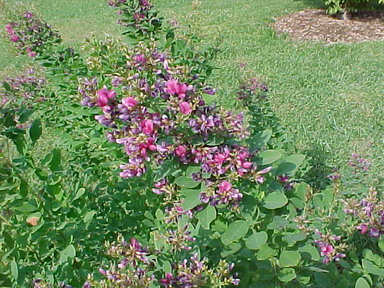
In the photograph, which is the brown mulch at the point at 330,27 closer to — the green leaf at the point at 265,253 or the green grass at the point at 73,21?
the green grass at the point at 73,21

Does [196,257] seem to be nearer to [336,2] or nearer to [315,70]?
[315,70]

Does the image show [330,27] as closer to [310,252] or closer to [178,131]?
[310,252]

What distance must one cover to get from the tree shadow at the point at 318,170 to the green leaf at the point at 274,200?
182 centimetres

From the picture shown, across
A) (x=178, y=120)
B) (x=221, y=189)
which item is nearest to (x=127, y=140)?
(x=178, y=120)

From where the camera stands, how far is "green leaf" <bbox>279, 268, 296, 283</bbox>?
1800 mm

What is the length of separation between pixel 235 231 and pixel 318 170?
2183 millimetres

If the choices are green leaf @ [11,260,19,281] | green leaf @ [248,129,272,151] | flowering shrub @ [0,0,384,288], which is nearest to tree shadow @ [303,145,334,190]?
flowering shrub @ [0,0,384,288]

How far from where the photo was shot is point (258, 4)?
32.5 feet

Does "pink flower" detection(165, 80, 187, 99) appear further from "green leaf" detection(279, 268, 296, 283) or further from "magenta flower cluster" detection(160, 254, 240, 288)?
"green leaf" detection(279, 268, 296, 283)

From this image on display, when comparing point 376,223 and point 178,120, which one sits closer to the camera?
point 178,120

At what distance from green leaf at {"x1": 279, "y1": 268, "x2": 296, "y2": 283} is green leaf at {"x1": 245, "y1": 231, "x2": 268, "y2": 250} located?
22cm

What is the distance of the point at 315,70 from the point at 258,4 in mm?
4294

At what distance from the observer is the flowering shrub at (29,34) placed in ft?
9.28

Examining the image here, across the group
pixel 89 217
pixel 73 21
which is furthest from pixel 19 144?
pixel 73 21
